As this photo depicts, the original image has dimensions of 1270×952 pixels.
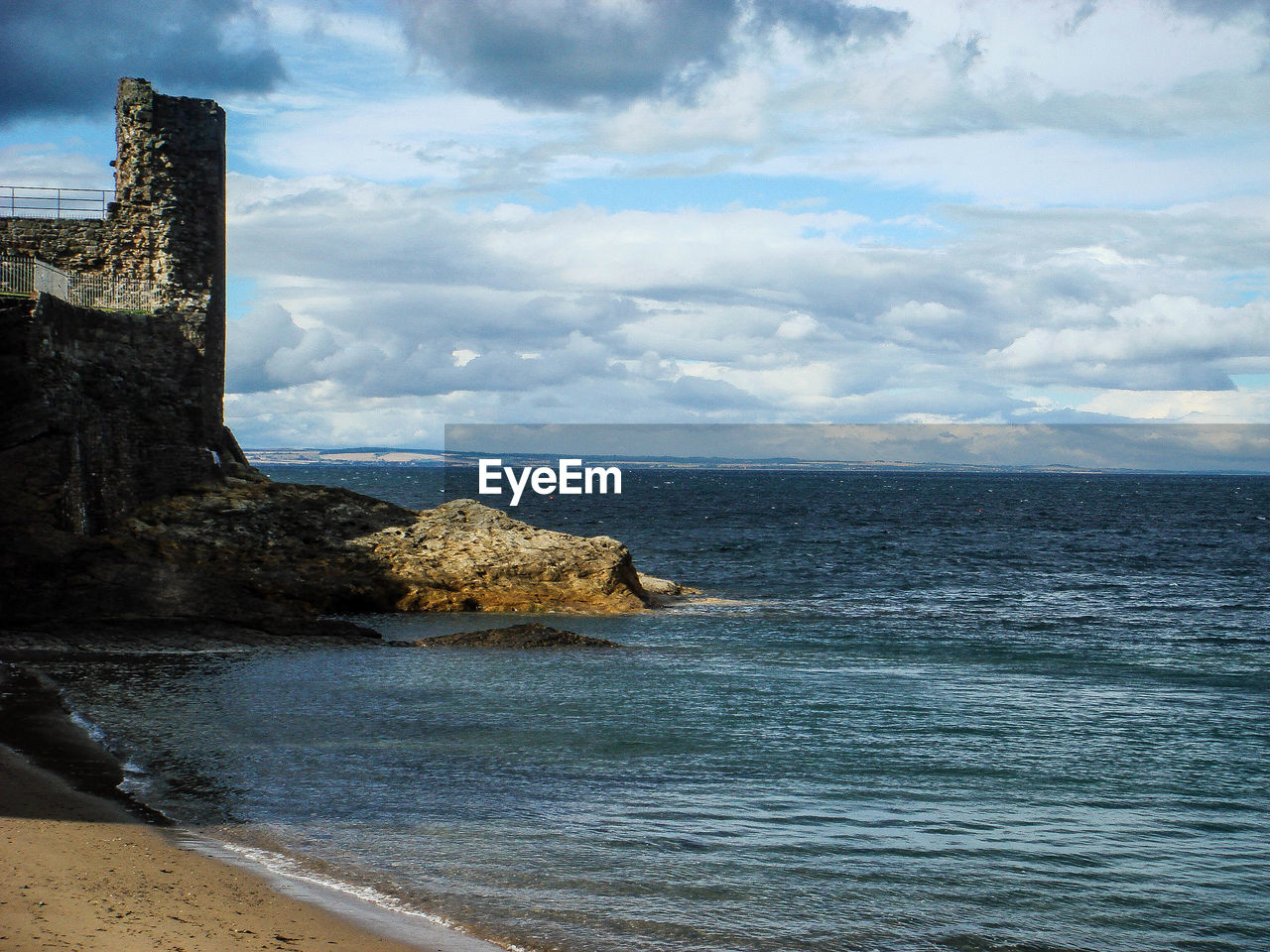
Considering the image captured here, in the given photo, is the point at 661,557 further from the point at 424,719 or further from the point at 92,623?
the point at 424,719

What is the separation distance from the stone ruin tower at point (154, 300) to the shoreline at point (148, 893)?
1695cm

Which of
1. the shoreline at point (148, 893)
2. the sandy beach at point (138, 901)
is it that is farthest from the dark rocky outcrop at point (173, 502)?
the sandy beach at point (138, 901)

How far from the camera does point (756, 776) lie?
36.6ft

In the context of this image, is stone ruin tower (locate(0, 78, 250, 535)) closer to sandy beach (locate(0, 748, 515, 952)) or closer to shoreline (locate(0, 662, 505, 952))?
shoreline (locate(0, 662, 505, 952))

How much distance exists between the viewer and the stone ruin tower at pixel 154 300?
24734mm

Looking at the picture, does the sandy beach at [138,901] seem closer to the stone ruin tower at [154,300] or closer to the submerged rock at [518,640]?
Result: the submerged rock at [518,640]

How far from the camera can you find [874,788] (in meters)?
10.8

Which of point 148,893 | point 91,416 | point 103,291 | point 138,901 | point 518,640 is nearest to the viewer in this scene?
point 138,901

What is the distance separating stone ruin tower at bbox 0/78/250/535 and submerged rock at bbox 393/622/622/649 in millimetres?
9474

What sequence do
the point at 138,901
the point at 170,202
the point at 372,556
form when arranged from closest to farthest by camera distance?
the point at 138,901, the point at 372,556, the point at 170,202

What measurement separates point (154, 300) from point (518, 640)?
14.3 m

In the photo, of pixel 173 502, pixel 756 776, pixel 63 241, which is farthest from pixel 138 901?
pixel 63 241

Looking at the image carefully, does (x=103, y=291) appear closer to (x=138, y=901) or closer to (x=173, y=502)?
(x=173, y=502)

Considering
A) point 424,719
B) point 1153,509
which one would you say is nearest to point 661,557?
point 424,719
